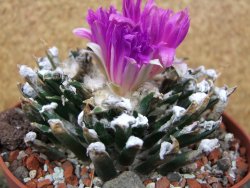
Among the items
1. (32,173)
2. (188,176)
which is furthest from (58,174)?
(188,176)

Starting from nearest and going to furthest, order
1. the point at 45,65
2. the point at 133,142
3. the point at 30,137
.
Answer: the point at 133,142
the point at 30,137
the point at 45,65

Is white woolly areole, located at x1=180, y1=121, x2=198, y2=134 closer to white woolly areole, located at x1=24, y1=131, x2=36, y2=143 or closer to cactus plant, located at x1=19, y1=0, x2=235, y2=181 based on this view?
cactus plant, located at x1=19, y1=0, x2=235, y2=181

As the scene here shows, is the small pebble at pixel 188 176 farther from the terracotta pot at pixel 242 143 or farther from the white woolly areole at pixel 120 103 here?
the white woolly areole at pixel 120 103

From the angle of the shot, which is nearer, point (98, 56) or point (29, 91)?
point (98, 56)

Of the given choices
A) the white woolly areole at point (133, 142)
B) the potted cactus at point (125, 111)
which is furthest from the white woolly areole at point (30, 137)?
the white woolly areole at point (133, 142)

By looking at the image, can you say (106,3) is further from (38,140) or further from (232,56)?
(38,140)

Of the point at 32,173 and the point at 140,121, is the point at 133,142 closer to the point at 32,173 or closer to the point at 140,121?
the point at 140,121

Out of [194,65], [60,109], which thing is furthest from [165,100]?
[194,65]

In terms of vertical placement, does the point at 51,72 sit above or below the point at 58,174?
above
